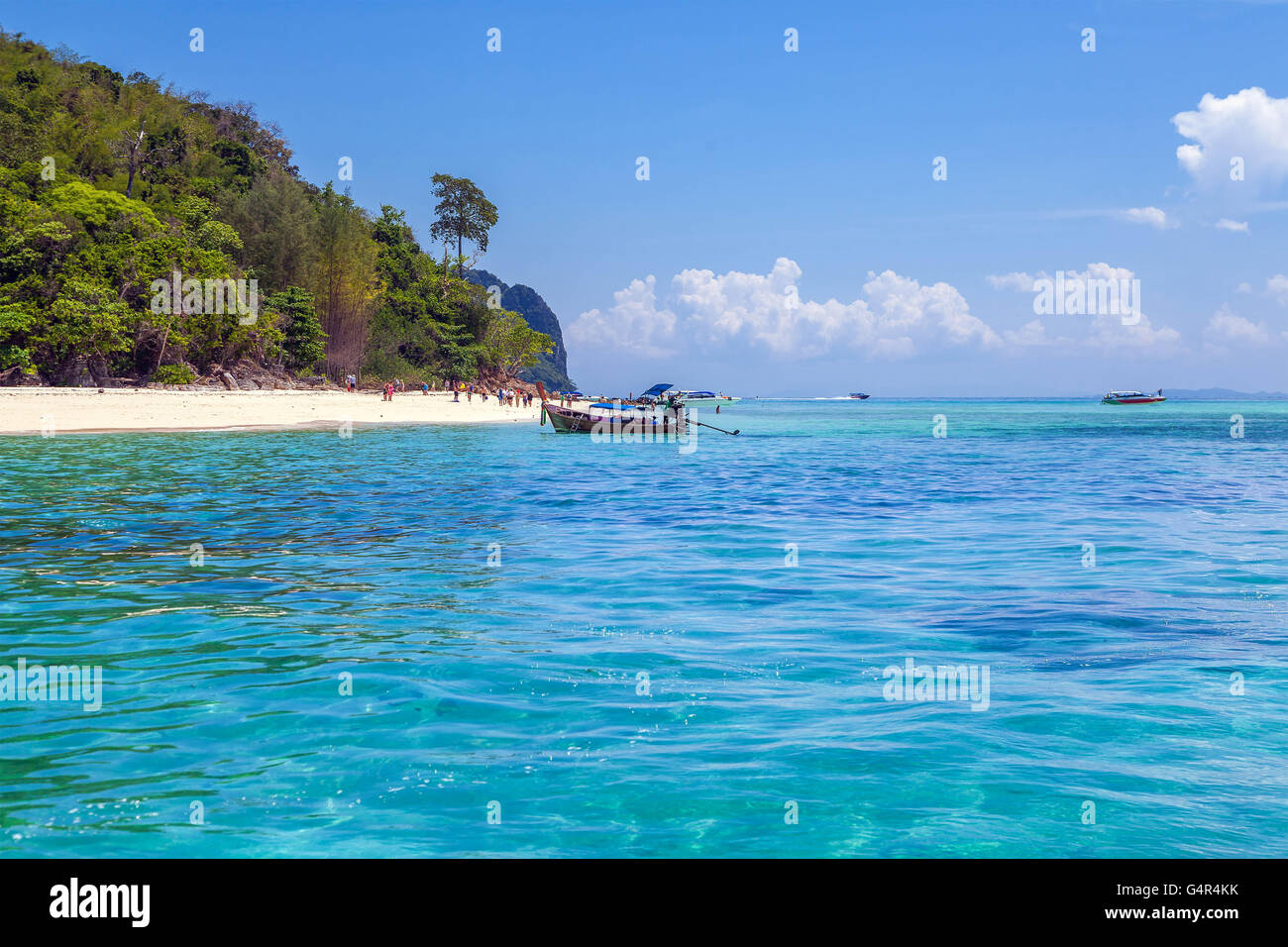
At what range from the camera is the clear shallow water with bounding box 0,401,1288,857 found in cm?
511

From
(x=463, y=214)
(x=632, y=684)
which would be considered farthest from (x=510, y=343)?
(x=632, y=684)

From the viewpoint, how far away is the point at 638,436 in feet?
168

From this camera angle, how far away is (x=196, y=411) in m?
48.1

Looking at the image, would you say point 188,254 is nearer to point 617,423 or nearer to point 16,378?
point 16,378

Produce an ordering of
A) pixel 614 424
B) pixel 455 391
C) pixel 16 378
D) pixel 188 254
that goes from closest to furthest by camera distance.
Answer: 1. pixel 614 424
2. pixel 16 378
3. pixel 188 254
4. pixel 455 391

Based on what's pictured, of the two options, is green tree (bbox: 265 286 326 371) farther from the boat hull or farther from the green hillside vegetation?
the boat hull

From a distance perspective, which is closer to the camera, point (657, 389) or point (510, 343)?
point (657, 389)

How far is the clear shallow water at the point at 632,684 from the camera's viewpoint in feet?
16.8

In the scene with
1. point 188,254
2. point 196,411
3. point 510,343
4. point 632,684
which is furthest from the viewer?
point 510,343

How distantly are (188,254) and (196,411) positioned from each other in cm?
1597

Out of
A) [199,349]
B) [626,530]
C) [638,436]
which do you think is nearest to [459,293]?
[199,349]

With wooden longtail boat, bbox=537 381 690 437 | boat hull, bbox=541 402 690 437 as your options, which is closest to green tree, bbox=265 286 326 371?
wooden longtail boat, bbox=537 381 690 437
